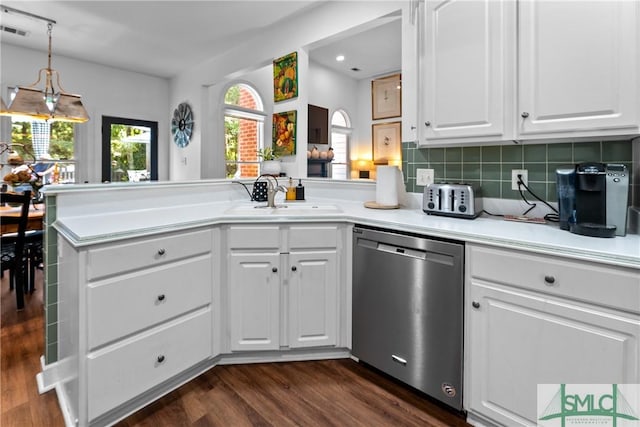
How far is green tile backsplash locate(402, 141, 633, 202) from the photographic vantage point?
1600mm

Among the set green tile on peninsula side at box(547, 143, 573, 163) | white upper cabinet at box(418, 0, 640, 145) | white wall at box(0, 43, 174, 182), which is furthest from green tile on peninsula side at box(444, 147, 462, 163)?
white wall at box(0, 43, 174, 182)

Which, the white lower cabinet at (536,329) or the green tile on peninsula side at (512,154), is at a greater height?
the green tile on peninsula side at (512,154)

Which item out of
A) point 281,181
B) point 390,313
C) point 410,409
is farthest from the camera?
point 281,181

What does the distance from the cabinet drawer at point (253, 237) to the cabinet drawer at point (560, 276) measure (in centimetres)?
101

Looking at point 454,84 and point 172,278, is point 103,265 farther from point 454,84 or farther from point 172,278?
point 454,84

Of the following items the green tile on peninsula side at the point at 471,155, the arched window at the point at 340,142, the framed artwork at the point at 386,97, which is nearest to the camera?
the green tile on peninsula side at the point at 471,155

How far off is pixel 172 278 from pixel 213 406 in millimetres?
647

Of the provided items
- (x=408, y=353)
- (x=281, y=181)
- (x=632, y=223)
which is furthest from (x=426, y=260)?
(x=281, y=181)

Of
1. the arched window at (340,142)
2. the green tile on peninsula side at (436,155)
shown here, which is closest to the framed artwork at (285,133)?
the green tile on peninsula side at (436,155)

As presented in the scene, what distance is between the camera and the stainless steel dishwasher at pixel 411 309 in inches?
58.9

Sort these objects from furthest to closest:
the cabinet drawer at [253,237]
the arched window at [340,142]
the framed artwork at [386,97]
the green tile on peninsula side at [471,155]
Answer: the arched window at [340,142], the framed artwork at [386,97], the green tile on peninsula side at [471,155], the cabinet drawer at [253,237]

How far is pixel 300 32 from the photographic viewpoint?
3039 mm

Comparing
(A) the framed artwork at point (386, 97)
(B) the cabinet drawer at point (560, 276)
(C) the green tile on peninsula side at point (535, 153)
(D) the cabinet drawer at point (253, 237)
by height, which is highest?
(A) the framed artwork at point (386, 97)

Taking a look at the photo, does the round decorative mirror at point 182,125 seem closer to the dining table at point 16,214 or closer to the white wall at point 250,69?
the white wall at point 250,69
